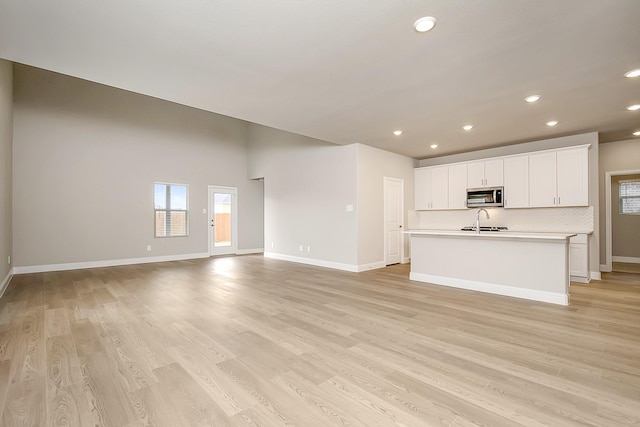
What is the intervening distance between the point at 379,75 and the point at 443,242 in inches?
122

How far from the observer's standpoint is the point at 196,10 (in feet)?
7.18

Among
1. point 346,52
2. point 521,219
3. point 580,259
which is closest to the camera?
point 346,52

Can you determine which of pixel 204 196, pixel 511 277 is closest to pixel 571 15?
pixel 511 277

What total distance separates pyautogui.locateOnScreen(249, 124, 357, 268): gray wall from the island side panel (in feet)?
5.24

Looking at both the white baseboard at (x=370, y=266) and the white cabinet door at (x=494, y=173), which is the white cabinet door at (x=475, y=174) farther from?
the white baseboard at (x=370, y=266)

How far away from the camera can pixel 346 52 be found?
2.77 m

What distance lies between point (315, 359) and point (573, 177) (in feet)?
19.4

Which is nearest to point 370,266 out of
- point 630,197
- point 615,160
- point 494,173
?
point 494,173

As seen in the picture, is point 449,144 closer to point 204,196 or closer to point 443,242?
point 443,242

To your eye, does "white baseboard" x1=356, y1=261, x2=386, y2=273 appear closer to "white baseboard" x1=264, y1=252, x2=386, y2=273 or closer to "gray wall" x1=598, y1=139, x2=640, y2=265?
"white baseboard" x1=264, y1=252, x2=386, y2=273

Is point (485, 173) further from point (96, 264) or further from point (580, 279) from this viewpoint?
point (96, 264)

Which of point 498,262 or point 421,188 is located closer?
point 498,262

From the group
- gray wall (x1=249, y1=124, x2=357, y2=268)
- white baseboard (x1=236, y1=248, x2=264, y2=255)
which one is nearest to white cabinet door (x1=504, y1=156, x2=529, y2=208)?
gray wall (x1=249, y1=124, x2=357, y2=268)

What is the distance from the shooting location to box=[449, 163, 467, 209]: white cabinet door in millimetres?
6867
